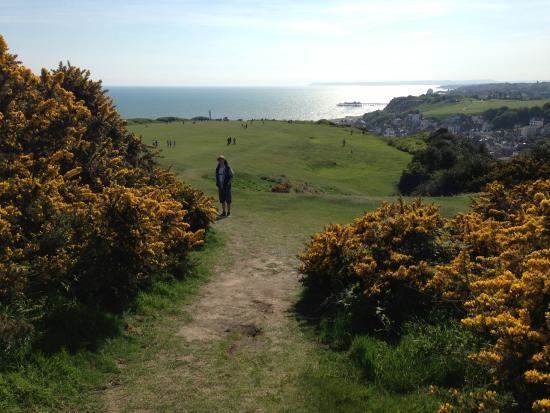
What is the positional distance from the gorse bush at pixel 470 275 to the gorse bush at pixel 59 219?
3.85m

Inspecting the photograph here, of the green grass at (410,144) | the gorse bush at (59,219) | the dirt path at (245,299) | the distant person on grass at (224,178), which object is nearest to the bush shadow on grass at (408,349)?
the dirt path at (245,299)

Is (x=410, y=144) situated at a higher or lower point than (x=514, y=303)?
higher

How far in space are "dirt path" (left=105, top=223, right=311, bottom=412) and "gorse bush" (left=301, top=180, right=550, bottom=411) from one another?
4.39 ft

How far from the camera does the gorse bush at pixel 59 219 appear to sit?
8039 millimetres

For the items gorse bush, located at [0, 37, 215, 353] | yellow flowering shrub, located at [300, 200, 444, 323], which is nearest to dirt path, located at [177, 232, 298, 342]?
yellow flowering shrub, located at [300, 200, 444, 323]

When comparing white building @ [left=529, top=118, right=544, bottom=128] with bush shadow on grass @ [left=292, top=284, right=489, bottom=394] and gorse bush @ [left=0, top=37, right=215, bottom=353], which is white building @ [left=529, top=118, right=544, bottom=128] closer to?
gorse bush @ [left=0, top=37, right=215, bottom=353]

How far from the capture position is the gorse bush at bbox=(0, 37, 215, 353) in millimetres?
8039

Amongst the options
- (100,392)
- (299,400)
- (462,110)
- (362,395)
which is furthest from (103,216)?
(462,110)

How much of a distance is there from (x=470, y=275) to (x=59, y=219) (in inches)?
298

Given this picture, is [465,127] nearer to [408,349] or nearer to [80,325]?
[408,349]

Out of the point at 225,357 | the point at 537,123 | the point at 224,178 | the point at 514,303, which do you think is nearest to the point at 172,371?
the point at 225,357

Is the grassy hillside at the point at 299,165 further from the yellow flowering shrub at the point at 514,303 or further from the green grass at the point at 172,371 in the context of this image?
the yellow flowering shrub at the point at 514,303

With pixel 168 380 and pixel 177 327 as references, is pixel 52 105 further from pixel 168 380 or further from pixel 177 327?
pixel 168 380

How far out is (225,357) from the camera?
26.0 ft
